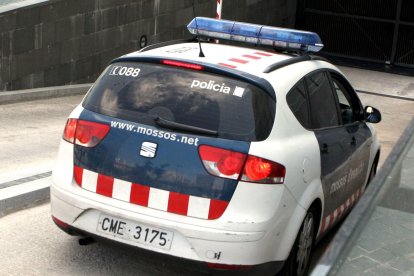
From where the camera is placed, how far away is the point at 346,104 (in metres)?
6.43

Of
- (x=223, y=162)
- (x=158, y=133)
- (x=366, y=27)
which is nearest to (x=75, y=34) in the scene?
(x=158, y=133)

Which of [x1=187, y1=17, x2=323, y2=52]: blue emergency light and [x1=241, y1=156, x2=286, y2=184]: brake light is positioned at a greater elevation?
[x1=187, y1=17, x2=323, y2=52]: blue emergency light

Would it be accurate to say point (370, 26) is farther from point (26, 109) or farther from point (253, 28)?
point (253, 28)

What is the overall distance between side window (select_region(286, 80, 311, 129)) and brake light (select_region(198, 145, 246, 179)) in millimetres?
671

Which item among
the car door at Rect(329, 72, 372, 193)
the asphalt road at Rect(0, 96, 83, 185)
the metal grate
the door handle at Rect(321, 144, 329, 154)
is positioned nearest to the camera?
the door handle at Rect(321, 144, 329, 154)

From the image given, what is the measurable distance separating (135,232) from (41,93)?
24.0 ft

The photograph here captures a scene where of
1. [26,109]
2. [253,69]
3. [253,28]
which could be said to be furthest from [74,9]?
[253,69]

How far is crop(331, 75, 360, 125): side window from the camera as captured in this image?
6.15 m

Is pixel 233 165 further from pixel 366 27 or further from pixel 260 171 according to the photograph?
pixel 366 27

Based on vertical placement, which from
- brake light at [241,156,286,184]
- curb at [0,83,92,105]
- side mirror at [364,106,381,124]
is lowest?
curb at [0,83,92,105]

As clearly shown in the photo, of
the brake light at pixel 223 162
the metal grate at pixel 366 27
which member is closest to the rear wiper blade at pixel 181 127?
the brake light at pixel 223 162

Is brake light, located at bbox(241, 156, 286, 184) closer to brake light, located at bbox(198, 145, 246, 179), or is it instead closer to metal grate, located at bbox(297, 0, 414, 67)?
brake light, located at bbox(198, 145, 246, 179)

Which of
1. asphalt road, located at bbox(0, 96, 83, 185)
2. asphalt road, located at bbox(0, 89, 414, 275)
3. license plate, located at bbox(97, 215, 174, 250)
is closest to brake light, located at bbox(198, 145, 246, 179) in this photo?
license plate, located at bbox(97, 215, 174, 250)

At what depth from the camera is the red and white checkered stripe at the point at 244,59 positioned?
16.0 feet
